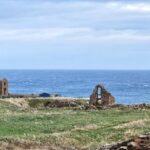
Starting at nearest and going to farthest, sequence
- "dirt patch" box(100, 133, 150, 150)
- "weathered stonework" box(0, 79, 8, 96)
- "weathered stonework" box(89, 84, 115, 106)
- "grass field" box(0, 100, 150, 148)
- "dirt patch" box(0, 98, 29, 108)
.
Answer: "dirt patch" box(100, 133, 150, 150), "grass field" box(0, 100, 150, 148), "dirt patch" box(0, 98, 29, 108), "weathered stonework" box(89, 84, 115, 106), "weathered stonework" box(0, 79, 8, 96)

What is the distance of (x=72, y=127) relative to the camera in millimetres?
43719

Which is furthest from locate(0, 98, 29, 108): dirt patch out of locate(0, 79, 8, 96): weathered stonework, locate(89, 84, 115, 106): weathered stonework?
locate(0, 79, 8, 96): weathered stonework

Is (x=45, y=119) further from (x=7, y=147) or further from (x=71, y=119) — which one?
(x=7, y=147)

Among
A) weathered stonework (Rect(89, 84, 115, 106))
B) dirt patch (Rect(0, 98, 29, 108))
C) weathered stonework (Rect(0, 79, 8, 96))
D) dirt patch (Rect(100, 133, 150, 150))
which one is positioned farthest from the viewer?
weathered stonework (Rect(0, 79, 8, 96))

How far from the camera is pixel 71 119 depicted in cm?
4800

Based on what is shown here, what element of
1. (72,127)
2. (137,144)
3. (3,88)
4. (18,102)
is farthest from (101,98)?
(137,144)

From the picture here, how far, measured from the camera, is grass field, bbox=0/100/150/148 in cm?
3897

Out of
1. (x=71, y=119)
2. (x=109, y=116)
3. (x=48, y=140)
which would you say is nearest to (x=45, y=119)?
(x=71, y=119)

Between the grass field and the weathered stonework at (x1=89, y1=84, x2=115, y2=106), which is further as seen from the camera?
the weathered stonework at (x1=89, y1=84, x2=115, y2=106)

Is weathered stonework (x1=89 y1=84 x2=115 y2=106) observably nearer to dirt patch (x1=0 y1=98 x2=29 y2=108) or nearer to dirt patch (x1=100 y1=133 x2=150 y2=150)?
dirt patch (x1=0 y1=98 x2=29 y2=108)

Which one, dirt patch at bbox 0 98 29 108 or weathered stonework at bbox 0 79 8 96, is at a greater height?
weathered stonework at bbox 0 79 8 96

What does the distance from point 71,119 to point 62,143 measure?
30.9ft

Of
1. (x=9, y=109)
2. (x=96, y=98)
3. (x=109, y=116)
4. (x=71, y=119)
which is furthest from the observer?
(x=96, y=98)

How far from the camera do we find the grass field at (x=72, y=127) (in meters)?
39.0
